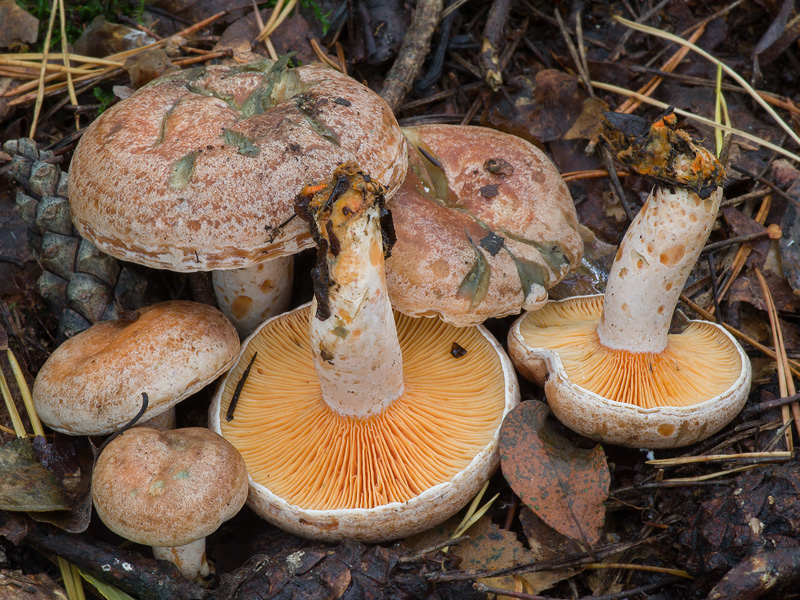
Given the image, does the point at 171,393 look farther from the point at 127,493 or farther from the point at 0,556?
the point at 0,556

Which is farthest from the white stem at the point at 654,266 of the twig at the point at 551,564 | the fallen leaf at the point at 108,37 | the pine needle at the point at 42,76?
the pine needle at the point at 42,76

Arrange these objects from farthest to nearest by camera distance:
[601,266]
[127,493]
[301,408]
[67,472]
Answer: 1. [601,266]
2. [301,408]
3. [67,472]
4. [127,493]

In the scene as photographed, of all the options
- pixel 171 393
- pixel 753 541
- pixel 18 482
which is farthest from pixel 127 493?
pixel 753 541

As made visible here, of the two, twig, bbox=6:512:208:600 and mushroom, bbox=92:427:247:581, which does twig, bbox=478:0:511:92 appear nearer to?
mushroom, bbox=92:427:247:581

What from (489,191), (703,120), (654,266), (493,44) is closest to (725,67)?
(703,120)

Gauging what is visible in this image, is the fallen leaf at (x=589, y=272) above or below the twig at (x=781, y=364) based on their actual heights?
above

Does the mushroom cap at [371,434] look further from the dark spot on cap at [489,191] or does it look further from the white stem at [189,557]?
the dark spot on cap at [489,191]

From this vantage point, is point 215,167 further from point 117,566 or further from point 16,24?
point 16,24
